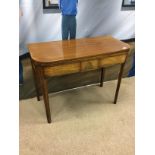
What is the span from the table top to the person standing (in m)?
0.09

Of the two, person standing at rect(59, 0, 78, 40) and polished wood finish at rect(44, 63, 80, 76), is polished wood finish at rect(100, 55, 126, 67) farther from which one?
person standing at rect(59, 0, 78, 40)

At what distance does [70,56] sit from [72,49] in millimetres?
Result: 151

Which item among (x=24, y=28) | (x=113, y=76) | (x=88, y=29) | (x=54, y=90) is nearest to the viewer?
(x=24, y=28)

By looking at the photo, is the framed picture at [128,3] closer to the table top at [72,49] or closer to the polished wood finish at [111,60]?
the table top at [72,49]

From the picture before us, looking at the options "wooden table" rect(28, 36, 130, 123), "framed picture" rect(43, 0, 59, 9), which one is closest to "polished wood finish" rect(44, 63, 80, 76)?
"wooden table" rect(28, 36, 130, 123)

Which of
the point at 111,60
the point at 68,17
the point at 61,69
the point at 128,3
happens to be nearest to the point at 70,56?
the point at 61,69

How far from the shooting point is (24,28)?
72.2 inches

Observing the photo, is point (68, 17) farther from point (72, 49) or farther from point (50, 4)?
point (72, 49)

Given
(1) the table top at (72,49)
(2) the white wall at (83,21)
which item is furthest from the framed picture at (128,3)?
(1) the table top at (72,49)

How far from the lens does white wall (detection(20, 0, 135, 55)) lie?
5.95ft

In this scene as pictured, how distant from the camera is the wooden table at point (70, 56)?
156cm
